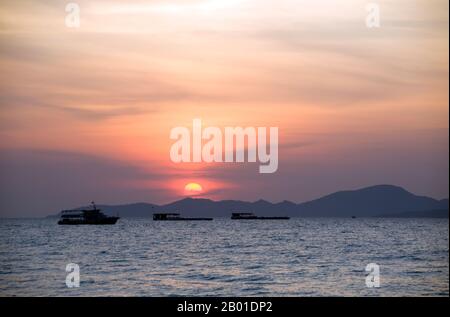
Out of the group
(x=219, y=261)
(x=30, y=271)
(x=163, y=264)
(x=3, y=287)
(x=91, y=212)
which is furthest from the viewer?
(x=91, y=212)

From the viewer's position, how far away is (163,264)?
64812 millimetres

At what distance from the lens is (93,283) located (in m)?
48.7

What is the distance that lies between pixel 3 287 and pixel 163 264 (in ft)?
68.8

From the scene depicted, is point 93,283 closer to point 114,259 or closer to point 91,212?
point 114,259

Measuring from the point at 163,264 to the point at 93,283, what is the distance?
1653 centimetres
